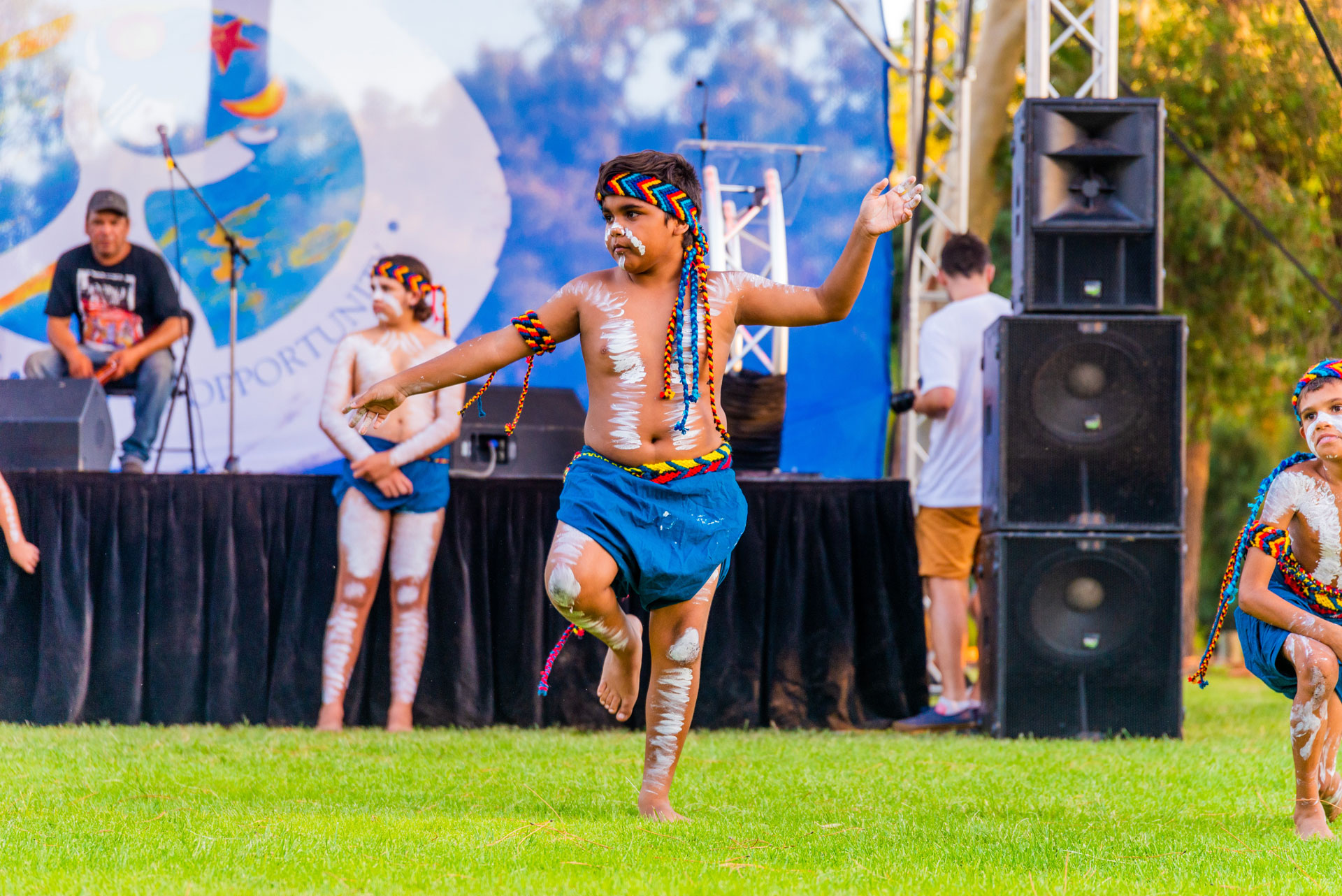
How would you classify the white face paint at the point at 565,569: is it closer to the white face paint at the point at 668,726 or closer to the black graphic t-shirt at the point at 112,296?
the white face paint at the point at 668,726

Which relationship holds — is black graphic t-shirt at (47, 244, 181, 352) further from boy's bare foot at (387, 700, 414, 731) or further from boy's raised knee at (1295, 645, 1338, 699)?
boy's raised knee at (1295, 645, 1338, 699)

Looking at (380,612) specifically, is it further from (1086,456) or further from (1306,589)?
(1306,589)

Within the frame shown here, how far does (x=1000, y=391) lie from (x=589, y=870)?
→ 358 centimetres

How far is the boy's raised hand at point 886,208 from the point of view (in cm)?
329

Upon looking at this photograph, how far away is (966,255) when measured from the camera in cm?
648

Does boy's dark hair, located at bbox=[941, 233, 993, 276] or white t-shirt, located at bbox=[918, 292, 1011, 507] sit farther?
boy's dark hair, located at bbox=[941, 233, 993, 276]

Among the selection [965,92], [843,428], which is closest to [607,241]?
[843,428]

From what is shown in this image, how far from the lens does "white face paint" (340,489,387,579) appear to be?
5.90 m

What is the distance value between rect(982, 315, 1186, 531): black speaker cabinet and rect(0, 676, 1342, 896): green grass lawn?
947 mm

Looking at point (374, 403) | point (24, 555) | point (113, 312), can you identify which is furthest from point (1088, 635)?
point (113, 312)

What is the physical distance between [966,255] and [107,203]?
4.45 m

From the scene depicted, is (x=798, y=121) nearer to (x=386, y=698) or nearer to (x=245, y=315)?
(x=245, y=315)

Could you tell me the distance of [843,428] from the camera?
8070mm

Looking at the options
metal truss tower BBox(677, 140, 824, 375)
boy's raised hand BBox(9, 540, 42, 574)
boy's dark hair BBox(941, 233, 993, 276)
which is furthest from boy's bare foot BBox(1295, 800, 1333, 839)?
boy's raised hand BBox(9, 540, 42, 574)
